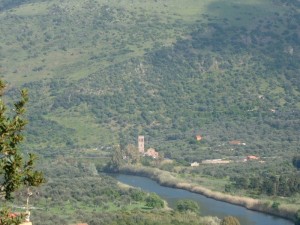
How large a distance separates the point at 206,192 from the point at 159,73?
6809cm

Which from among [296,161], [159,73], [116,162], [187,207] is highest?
[159,73]

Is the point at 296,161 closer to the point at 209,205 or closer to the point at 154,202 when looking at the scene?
the point at 209,205

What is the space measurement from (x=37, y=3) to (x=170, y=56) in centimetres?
3756

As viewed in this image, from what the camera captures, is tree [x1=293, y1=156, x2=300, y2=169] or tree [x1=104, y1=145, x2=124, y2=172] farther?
tree [x1=104, y1=145, x2=124, y2=172]

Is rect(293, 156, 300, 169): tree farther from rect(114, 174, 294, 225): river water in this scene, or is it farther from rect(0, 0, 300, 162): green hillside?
rect(114, 174, 294, 225): river water

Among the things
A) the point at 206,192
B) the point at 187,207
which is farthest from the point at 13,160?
the point at 206,192

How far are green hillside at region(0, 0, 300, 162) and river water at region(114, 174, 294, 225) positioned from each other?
20834mm

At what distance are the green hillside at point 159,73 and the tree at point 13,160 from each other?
103 meters

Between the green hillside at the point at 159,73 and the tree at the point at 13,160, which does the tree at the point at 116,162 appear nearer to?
the green hillside at the point at 159,73

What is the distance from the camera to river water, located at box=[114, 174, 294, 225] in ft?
257

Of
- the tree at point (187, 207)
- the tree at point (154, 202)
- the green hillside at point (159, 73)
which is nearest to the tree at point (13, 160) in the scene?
the tree at point (187, 207)

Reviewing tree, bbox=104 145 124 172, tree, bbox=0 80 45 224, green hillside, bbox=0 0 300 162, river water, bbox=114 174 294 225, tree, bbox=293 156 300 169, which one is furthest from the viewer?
green hillside, bbox=0 0 300 162

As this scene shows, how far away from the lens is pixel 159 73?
163875mm

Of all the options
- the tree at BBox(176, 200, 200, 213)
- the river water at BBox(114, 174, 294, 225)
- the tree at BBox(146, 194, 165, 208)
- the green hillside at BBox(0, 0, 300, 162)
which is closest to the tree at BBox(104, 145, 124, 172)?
the river water at BBox(114, 174, 294, 225)
